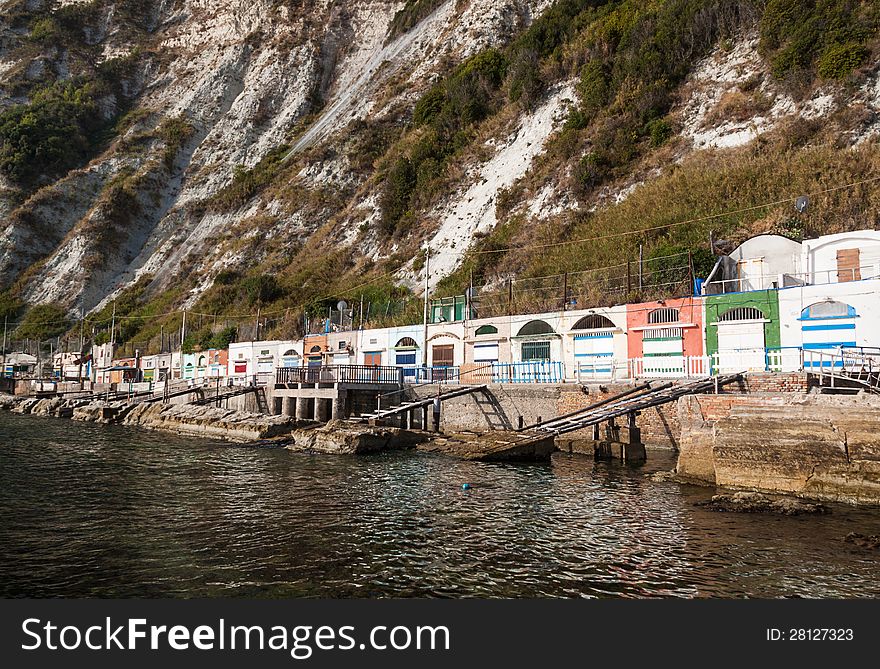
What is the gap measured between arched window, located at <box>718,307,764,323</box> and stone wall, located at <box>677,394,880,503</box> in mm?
11850

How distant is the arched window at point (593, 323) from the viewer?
1198 inches

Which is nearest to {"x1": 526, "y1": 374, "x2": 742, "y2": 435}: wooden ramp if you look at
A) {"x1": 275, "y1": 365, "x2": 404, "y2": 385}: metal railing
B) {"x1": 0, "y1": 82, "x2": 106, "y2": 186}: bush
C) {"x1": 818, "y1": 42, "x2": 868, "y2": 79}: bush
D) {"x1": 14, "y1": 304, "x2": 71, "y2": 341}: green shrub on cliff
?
{"x1": 275, "y1": 365, "x2": 404, "y2": 385}: metal railing

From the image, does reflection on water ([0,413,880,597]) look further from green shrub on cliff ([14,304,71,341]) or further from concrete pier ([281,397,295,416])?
green shrub on cliff ([14,304,71,341])

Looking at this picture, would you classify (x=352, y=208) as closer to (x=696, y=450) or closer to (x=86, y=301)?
(x=86, y=301)

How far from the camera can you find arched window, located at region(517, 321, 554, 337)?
32.4 m

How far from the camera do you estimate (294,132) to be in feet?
296

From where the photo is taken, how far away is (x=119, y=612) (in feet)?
20.0

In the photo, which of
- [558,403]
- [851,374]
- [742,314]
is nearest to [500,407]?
[558,403]

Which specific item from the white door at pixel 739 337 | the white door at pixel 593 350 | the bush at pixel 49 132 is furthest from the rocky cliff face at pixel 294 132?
the white door at pixel 739 337

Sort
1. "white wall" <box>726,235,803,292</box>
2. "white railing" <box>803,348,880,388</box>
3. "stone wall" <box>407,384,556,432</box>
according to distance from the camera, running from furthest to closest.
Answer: "white wall" <box>726,235,803,292</box>
"stone wall" <box>407,384,556,432</box>
"white railing" <box>803,348,880,388</box>

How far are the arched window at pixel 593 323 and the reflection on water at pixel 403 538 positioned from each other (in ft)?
Answer: 45.0

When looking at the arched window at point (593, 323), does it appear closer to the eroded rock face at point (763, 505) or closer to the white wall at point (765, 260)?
the white wall at point (765, 260)

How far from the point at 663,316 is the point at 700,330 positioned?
194 cm

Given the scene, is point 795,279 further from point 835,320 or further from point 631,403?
point 631,403
